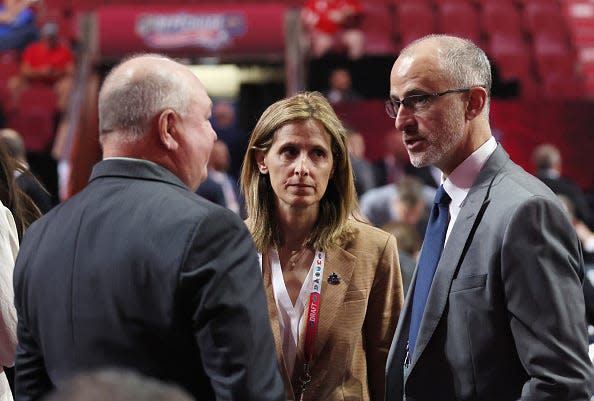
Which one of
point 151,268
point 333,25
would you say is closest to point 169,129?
point 151,268

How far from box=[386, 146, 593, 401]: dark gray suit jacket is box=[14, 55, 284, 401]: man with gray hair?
19.7 inches

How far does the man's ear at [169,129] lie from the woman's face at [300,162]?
751 millimetres

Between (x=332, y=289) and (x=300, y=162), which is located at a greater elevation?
(x=300, y=162)

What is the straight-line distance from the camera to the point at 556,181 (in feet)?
21.4

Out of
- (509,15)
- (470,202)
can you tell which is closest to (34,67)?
(509,15)

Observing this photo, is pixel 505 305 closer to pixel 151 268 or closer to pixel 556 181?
pixel 151 268

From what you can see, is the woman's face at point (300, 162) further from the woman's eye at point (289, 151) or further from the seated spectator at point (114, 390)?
the seated spectator at point (114, 390)

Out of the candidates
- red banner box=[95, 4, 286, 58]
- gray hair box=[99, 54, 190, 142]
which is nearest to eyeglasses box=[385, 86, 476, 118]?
gray hair box=[99, 54, 190, 142]

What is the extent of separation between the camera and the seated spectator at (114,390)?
3.82ft

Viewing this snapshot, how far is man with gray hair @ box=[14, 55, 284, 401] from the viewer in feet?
5.41

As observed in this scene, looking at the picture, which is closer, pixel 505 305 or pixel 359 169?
pixel 505 305

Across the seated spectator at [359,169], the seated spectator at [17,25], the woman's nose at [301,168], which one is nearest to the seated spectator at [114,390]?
the woman's nose at [301,168]

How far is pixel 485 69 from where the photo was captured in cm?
223

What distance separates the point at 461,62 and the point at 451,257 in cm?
49
